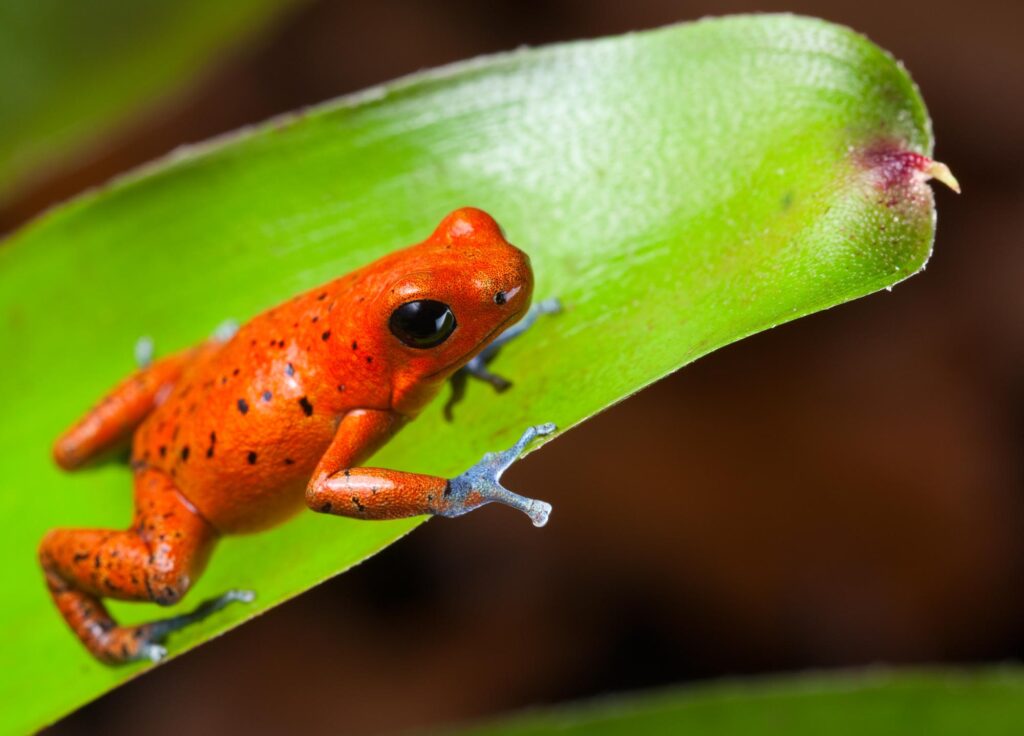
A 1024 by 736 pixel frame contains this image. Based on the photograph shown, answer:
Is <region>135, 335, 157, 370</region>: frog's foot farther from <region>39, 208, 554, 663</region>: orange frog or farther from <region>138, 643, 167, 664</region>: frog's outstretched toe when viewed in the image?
<region>138, 643, 167, 664</region>: frog's outstretched toe

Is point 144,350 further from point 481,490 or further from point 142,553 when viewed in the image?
point 481,490

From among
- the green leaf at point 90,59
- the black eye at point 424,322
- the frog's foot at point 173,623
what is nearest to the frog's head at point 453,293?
the black eye at point 424,322

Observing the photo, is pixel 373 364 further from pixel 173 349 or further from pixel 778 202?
pixel 778 202

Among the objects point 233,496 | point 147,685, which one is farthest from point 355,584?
point 233,496

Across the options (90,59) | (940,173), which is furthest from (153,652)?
(90,59)

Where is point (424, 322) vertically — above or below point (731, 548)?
above

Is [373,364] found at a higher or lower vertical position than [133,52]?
lower

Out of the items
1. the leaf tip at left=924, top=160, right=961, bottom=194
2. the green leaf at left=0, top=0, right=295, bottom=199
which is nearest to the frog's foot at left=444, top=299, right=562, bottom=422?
the leaf tip at left=924, top=160, right=961, bottom=194
